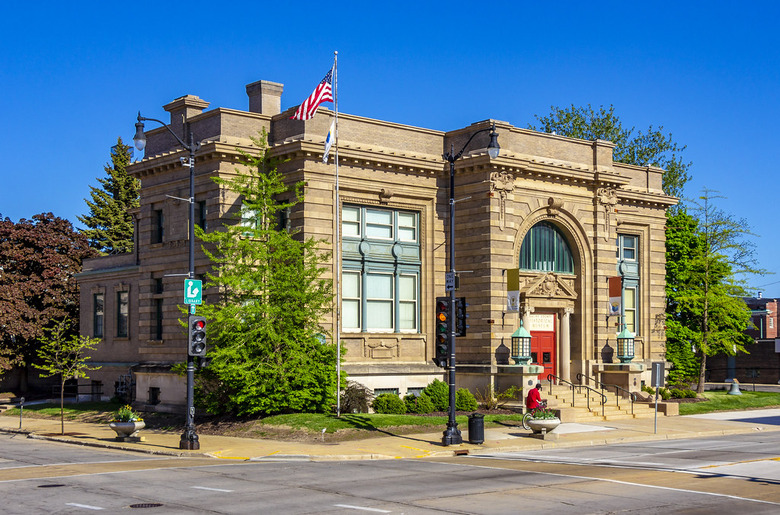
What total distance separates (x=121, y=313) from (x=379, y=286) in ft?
50.5

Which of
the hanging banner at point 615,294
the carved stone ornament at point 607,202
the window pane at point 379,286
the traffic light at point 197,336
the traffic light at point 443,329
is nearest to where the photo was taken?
the traffic light at point 197,336

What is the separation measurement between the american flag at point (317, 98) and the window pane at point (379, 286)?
7.65 meters

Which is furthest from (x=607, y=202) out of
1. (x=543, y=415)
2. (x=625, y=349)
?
(x=543, y=415)

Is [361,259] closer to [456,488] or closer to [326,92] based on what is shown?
[326,92]

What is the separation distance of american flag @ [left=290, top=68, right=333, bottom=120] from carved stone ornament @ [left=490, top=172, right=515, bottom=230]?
27.2 feet

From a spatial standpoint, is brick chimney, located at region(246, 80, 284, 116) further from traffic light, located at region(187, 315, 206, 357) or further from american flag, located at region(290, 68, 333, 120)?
traffic light, located at region(187, 315, 206, 357)

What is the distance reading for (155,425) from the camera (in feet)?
112

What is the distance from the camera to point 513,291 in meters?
36.8

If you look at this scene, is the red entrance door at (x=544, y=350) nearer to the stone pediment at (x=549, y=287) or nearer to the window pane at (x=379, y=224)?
the stone pediment at (x=549, y=287)

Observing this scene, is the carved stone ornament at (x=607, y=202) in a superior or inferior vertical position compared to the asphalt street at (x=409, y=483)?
superior

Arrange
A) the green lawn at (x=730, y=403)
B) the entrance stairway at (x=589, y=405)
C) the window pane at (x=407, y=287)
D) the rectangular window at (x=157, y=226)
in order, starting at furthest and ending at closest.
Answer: the green lawn at (x=730, y=403)
the rectangular window at (x=157, y=226)
the window pane at (x=407, y=287)
the entrance stairway at (x=589, y=405)

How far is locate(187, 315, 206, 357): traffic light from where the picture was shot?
2697cm

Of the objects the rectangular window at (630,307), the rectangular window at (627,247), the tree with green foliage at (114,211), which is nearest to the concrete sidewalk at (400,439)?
the rectangular window at (630,307)

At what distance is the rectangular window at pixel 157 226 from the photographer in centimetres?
3894
